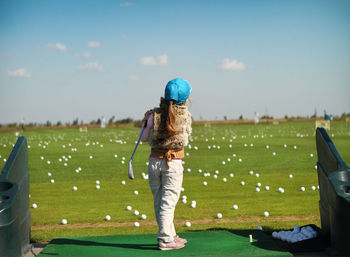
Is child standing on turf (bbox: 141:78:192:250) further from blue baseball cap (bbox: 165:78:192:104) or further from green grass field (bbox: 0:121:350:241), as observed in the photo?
green grass field (bbox: 0:121:350:241)

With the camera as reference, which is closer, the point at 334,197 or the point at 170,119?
the point at 334,197

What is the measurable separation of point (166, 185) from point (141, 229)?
252 centimetres

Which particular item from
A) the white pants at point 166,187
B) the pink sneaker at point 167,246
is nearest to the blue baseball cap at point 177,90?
the white pants at point 166,187

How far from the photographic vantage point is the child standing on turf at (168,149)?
6.16 metres

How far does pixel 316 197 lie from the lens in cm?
1158

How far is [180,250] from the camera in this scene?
620 cm

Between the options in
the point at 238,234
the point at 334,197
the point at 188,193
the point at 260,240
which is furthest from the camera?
the point at 188,193

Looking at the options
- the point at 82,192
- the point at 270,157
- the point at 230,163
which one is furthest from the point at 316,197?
the point at 270,157

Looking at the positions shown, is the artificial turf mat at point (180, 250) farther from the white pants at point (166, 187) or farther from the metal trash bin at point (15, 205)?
the metal trash bin at point (15, 205)

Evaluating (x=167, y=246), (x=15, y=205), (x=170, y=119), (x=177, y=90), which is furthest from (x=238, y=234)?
(x=15, y=205)

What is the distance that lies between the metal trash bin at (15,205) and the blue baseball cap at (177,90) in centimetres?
229

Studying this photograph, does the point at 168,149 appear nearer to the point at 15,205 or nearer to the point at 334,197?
the point at 15,205

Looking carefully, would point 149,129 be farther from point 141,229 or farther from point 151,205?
point 151,205

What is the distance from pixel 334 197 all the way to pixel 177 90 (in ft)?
7.94
